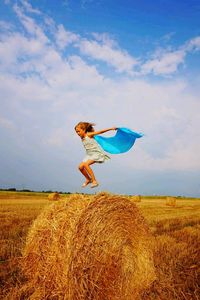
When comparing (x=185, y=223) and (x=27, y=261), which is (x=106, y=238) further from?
(x=185, y=223)

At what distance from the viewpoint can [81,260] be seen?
4.66 meters

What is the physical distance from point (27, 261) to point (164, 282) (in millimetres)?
1893

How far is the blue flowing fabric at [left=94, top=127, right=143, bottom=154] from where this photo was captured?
6.51 meters

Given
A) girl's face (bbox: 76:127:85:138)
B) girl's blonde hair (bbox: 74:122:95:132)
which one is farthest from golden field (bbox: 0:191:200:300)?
girl's blonde hair (bbox: 74:122:95:132)

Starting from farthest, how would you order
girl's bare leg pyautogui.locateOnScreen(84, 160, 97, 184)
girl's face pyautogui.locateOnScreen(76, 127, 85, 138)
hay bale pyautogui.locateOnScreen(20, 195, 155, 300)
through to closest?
1. girl's face pyautogui.locateOnScreen(76, 127, 85, 138)
2. girl's bare leg pyautogui.locateOnScreen(84, 160, 97, 184)
3. hay bale pyautogui.locateOnScreen(20, 195, 155, 300)

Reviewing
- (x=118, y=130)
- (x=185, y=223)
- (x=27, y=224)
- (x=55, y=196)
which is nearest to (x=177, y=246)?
(x=118, y=130)

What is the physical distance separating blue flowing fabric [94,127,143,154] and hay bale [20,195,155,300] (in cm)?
119

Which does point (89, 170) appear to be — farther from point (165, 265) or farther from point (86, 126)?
point (165, 265)

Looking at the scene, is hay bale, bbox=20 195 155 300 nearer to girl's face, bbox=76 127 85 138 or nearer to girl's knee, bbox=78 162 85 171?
girl's knee, bbox=78 162 85 171

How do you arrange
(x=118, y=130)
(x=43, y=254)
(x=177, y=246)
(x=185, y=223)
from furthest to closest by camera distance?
1. (x=185, y=223)
2. (x=177, y=246)
3. (x=118, y=130)
4. (x=43, y=254)

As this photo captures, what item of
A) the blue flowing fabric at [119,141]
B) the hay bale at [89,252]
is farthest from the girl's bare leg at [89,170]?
the hay bale at [89,252]

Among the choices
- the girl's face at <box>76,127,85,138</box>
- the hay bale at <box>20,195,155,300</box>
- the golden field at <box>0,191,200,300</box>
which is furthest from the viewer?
the girl's face at <box>76,127,85,138</box>

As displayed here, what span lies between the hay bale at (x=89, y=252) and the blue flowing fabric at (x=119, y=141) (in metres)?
1.19

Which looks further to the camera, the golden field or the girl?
the girl
